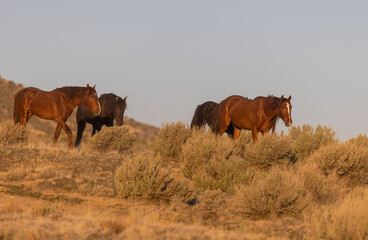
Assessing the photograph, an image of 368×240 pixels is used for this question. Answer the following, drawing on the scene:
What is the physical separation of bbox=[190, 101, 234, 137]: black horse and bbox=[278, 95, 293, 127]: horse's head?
3.73 m

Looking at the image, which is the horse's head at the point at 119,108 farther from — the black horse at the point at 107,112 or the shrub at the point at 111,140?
the shrub at the point at 111,140

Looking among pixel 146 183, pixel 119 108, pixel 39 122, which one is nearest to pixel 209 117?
pixel 119 108

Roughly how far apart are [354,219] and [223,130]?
1264cm

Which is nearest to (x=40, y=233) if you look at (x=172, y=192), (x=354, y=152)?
(x=172, y=192)

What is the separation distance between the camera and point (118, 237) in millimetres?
7344

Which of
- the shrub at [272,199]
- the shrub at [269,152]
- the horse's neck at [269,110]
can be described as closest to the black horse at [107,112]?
the horse's neck at [269,110]

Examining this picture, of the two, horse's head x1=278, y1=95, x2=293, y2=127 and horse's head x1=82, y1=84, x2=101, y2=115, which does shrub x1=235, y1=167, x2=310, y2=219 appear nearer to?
horse's head x1=278, y1=95, x2=293, y2=127

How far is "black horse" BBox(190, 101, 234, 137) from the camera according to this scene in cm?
2083

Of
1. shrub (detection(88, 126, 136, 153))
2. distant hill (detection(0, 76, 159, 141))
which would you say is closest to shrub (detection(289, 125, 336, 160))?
shrub (detection(88, 126, 136, 153))

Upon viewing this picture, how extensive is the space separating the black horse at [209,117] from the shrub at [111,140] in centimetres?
301

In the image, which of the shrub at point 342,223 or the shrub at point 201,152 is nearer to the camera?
the shrub at point 342,223

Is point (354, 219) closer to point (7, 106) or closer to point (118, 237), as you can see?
point (118, 237)

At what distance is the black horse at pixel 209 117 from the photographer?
20828mm

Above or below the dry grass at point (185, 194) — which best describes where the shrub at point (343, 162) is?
above
